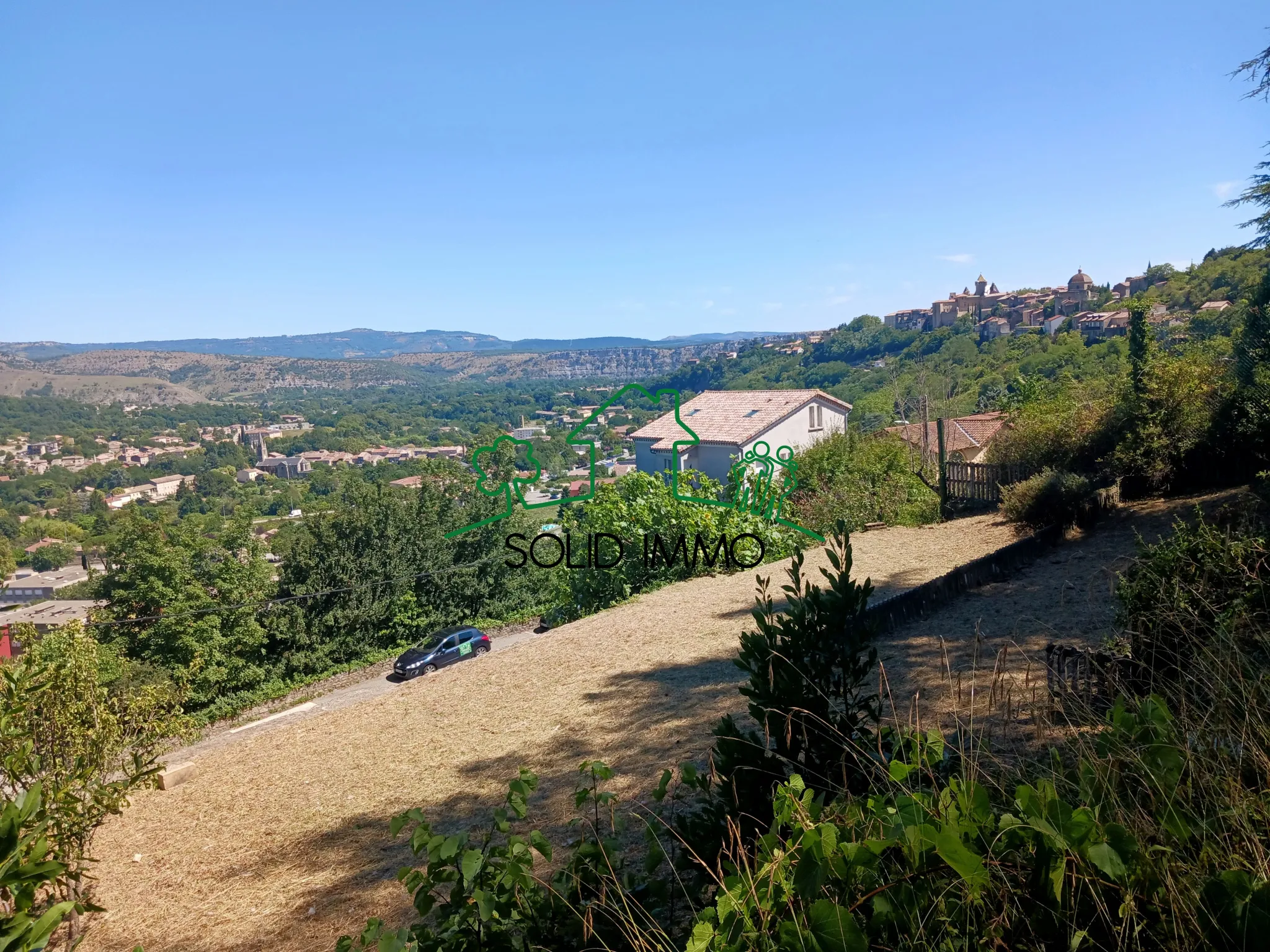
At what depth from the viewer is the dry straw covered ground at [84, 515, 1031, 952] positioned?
169 inches

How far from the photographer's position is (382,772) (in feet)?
20.6

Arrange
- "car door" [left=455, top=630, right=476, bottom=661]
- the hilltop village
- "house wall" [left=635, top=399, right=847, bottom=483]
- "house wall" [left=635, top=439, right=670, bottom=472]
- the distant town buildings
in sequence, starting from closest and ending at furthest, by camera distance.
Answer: "car door" [left=455, top=630, right=476, bottom=661], "house wall" [left=635, top=439, right=670, bottom=472], "house wall" [left=635, top=399, right=847, bottom=483], the hilltop village, the distant town buildings

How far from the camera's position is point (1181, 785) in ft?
6.04

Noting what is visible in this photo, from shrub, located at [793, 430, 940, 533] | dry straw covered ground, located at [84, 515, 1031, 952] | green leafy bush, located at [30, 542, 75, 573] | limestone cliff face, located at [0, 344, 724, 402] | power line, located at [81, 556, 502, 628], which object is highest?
limestone cliff face, located at [0, 344, 724, 402]

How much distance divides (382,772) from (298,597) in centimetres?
1278

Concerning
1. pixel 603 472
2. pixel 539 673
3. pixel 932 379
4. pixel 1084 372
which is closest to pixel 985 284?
pixel 932 379

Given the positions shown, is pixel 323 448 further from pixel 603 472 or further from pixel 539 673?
pixel 539 673

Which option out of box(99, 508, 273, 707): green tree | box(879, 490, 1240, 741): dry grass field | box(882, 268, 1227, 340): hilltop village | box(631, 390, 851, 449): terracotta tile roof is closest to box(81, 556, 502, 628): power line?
box(99, 508, 273, 707): green tree

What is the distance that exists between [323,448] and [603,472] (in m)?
59.8

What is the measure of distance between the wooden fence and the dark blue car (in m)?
9.63

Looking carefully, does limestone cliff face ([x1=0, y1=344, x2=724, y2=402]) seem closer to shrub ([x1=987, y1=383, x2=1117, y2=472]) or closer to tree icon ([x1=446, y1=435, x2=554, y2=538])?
tree icon ([x1=446, y1=435, x2=554, y2=538])

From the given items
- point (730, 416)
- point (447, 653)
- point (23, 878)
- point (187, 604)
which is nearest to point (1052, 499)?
point (23, 878)

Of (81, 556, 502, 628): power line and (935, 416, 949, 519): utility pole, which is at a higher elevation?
(935, 416, 949, 519): utility pole

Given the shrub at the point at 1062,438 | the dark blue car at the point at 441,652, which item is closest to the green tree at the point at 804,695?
the shrub at the point at 1062,438
